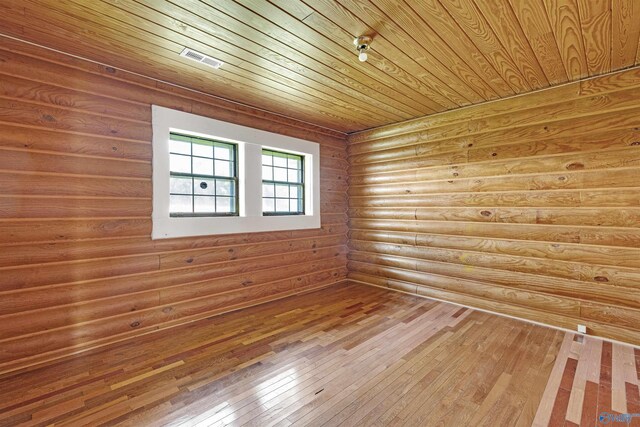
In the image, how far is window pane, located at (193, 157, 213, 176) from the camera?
3.33 metres

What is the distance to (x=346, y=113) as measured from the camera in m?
3.97

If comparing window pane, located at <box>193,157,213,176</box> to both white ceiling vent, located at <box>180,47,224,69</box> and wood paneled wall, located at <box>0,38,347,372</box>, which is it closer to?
wood paneled wall, located at <box>0,38,347,372</box>

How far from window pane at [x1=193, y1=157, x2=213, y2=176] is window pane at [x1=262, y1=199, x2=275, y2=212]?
857 millimetres

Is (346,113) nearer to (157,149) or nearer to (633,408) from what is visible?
(157,149)

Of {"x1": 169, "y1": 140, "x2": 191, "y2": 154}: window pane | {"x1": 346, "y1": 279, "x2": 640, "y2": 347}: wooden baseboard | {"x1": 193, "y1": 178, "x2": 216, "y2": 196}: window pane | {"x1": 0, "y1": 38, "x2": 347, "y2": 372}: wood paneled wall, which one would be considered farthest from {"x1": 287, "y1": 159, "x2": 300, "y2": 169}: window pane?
{"x1": 346, "y1": 279, "x2": 640, "y2": 347}: wooden baseboard

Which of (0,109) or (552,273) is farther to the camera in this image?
(552,273)

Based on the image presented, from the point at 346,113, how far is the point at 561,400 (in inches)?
142

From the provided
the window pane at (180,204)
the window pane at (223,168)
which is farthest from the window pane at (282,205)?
the window pane at (180,204)

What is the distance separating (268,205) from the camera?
4.10 m

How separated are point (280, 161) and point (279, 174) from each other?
20 centimetres

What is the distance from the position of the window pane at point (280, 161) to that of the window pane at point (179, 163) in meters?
→ 1.26

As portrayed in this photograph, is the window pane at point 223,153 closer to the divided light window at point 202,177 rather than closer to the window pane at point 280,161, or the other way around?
the divided light window at point 202,177

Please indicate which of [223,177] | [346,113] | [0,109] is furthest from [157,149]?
[346,113]

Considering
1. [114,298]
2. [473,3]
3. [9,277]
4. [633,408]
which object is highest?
[473,3]
